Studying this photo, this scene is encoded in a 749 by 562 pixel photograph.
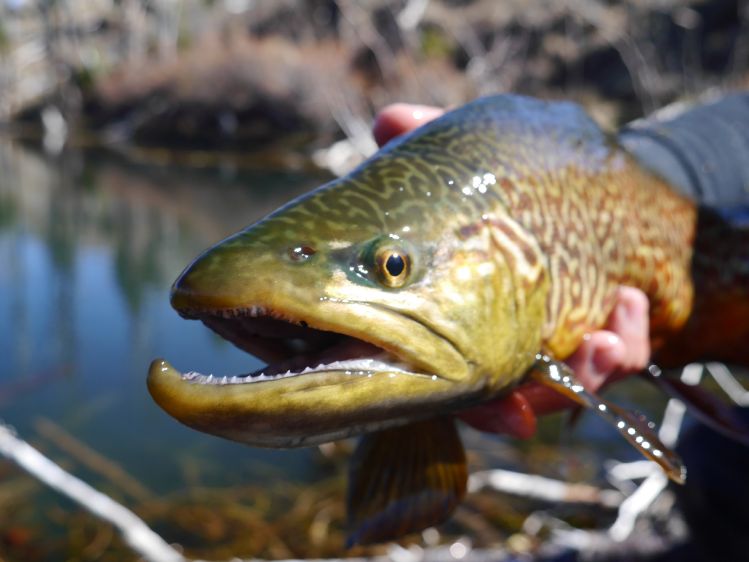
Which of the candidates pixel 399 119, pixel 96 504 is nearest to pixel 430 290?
pixel 399 119

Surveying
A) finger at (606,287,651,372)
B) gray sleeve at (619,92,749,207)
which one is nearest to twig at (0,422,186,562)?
finger at (606,287,651,372)

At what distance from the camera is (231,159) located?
84.7ft

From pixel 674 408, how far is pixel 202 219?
11115 mm

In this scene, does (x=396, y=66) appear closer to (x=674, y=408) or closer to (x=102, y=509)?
(x=674, y=408)

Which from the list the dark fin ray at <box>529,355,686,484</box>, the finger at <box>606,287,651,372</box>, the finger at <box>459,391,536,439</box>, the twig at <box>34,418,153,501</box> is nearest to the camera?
the dark fin ray at <box>529,355,686,484</box>

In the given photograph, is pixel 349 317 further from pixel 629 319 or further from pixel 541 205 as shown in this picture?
pixel 629 319

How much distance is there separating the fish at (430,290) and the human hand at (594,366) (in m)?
0.04

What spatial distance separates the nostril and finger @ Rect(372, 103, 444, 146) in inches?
38.3

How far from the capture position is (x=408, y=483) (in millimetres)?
1873

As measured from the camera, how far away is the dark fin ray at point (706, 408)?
6.64 ft

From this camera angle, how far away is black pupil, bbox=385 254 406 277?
4.90 feet

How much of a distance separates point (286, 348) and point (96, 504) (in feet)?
9.02

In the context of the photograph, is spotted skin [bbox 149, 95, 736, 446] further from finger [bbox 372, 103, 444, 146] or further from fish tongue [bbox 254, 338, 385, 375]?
finger [bbox 372, 103, 444, 146]

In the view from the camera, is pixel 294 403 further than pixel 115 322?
No
